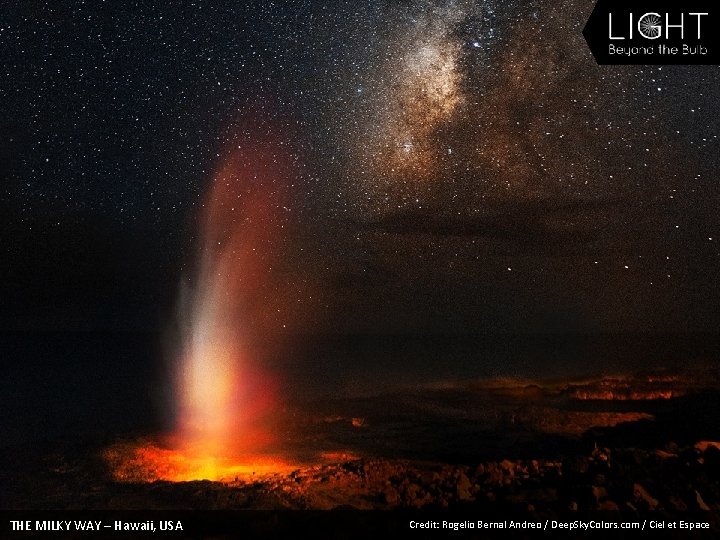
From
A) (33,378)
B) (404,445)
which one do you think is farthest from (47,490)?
(33,378)

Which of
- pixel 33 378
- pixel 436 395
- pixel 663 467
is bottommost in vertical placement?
pixel 663 467

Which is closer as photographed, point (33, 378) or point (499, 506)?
point (499, 506)

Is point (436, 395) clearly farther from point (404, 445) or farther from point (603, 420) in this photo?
point (404, 445)

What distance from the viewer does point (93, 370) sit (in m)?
92.1

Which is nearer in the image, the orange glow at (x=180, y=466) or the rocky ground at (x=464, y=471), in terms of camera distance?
the rocky ground at (x=464, y=471)

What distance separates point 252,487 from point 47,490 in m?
5.57

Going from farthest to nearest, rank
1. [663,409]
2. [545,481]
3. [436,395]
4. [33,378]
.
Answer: [33,378] < [436,395] < [663,409] < [545,481]

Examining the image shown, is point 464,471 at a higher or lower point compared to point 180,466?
lower

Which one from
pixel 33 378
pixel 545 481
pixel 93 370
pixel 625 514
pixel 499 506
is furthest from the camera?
pixel 93 370

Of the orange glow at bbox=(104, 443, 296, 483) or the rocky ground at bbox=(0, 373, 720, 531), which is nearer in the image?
the rocky ground at bbox=(0, 373, 720, 531)

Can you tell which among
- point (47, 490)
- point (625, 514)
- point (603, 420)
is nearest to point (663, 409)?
point (603, 420)

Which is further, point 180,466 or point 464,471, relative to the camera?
point 180,466

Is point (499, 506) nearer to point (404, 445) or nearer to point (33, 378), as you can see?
point (404, 445)

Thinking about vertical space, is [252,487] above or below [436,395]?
below
